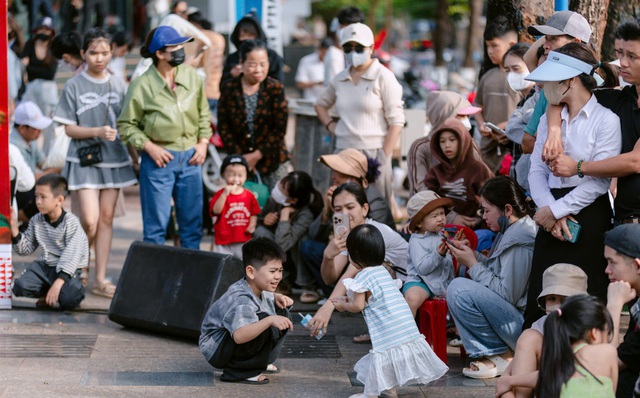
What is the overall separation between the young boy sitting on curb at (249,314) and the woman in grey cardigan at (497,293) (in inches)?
40.9

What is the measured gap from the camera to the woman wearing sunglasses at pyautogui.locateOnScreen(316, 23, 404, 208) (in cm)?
870

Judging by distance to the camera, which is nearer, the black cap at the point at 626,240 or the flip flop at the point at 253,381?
the black cap at the point at 626,240

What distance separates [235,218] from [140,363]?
2.02m

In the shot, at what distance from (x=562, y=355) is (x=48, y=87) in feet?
33.8

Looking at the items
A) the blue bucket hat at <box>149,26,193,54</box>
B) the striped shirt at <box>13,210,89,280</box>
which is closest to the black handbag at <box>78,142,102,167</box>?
the striped shirt at <box>13,210,89,280</box>

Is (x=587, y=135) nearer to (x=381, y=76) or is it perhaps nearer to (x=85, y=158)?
(x=381, y=76)

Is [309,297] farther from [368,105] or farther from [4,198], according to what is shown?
[4,198]

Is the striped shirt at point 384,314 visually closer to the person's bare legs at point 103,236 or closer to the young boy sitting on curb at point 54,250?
the young boy sitting on curb at point 54,250

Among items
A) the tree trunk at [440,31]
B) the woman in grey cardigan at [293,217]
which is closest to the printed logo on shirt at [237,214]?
the woman in grey cardigan at [293,217]

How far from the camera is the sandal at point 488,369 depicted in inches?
251

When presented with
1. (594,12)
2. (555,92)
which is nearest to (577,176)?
(555,92)

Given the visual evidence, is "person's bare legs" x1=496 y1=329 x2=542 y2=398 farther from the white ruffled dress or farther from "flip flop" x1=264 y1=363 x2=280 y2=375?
"flip flop" x1=264 y1=363 x2=280 y2=375

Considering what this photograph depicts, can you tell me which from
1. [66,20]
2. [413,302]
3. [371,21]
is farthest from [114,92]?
[371,21]

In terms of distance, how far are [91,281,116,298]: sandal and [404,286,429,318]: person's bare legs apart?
2.90 metres
